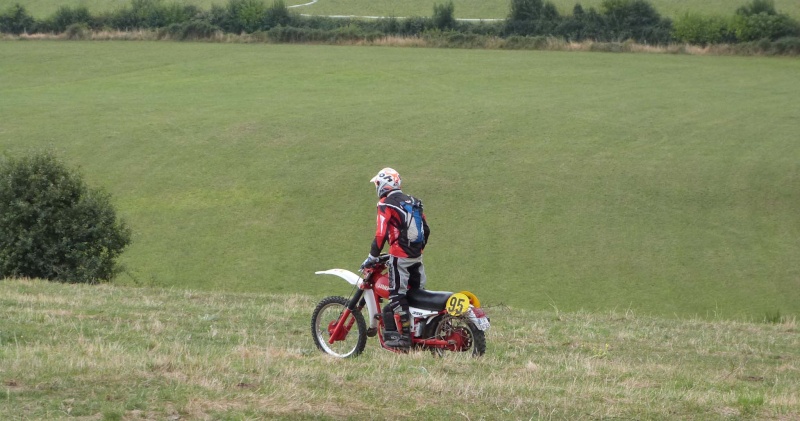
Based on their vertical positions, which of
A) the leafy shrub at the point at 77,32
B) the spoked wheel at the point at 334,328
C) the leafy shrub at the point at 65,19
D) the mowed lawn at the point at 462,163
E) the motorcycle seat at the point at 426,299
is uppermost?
the leafy shrub at the point at 65,19

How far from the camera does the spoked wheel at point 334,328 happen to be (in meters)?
11.5

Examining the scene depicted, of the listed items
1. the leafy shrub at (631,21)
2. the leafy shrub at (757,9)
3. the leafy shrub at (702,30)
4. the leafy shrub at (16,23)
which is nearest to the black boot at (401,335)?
the leafy shrub at (702,30)

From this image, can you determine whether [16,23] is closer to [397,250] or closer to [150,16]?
[150,16]

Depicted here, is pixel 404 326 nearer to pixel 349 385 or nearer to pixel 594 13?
pixel 349 385

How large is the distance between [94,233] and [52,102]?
28.2 meters

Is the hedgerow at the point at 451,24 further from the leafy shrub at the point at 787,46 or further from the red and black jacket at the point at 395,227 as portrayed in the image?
the red and black jacket at the point at 395,227

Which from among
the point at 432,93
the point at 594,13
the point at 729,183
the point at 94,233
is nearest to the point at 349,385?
the point at 94,233

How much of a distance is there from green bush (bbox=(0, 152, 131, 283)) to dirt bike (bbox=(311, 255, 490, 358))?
12.5 meters

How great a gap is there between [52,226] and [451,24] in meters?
48.8

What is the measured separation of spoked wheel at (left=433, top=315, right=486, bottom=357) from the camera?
11.1 metres

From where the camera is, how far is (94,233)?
23.6 m

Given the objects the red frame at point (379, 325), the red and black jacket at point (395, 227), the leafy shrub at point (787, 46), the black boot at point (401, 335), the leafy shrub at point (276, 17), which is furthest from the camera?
the leafy shrub at point (276, 17)

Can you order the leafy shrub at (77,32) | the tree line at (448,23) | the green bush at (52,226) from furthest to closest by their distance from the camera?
the leafy shrub at (77,32)
the tree line at (448,23)
the green bush at (52,226)

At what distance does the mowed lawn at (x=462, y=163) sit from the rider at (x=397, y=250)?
1411 cm
